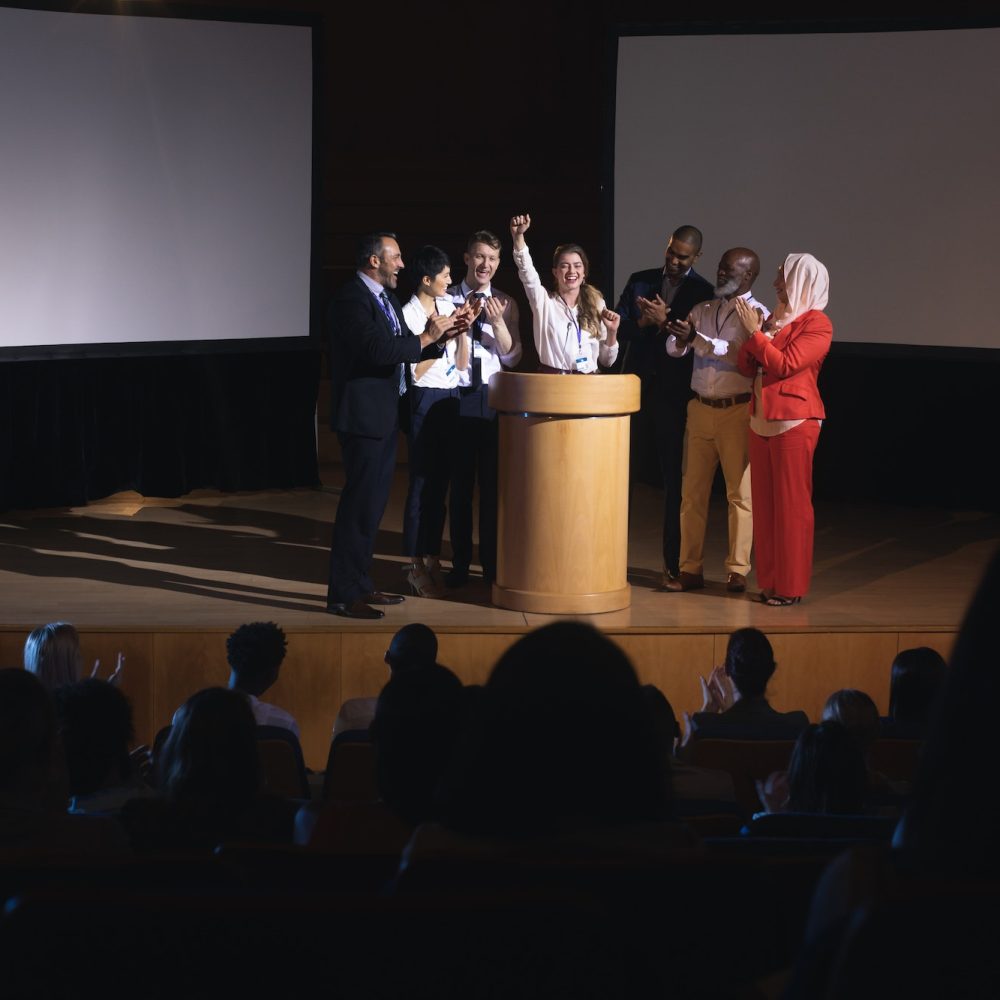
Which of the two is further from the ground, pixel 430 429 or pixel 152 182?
pixel 152 182

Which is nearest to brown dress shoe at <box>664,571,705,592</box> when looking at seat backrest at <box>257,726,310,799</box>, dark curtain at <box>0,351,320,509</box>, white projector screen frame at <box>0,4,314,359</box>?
seat backrest at <box>257,726,310,799</box>

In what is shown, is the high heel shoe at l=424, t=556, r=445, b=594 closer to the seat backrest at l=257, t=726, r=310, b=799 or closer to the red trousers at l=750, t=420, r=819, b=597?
Answer: the red trousers at l=750, t=420, r=819, b=597

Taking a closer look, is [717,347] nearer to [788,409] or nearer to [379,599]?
[788,409]

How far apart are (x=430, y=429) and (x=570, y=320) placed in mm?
656

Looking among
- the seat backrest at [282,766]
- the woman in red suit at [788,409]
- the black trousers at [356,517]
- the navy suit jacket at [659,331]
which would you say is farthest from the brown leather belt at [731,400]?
the seat backrest at [282,766]

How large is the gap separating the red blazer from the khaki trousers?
0.23m

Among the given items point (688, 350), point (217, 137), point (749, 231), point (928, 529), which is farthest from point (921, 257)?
point (217, 137)

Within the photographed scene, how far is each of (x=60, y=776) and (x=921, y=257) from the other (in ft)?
16.3

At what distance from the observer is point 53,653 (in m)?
3.29

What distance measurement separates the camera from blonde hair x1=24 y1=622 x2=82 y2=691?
3.29 m

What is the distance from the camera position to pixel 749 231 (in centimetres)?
636

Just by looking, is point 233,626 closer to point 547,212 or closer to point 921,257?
point 921,257

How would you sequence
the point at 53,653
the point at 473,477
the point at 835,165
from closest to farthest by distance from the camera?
1. the point at 53,653
2. the point at 473,477
3. the point at 835,165

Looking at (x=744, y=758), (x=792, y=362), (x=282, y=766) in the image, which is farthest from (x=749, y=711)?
(x=792, y=362)
